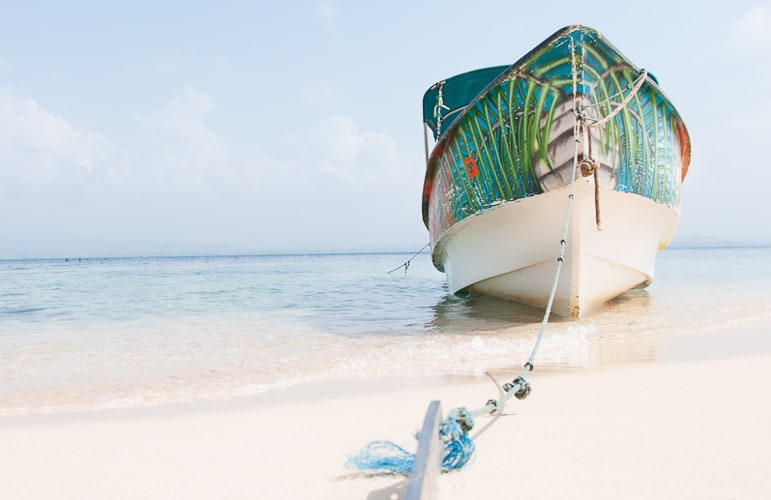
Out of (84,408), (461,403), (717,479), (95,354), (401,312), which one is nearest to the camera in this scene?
(717,479)

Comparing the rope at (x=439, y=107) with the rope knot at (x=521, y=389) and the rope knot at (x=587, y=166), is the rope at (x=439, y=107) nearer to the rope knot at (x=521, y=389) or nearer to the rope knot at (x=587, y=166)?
the rope knot at (x=587, y=166)

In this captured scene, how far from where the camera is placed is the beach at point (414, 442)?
1.56 meters

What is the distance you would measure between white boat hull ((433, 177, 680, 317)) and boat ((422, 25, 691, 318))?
0.01 meters

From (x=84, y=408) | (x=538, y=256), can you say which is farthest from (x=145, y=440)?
(x=538, y=256)

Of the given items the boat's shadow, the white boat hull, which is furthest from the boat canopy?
the boat's shadow

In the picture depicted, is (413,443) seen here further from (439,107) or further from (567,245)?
(439,107)

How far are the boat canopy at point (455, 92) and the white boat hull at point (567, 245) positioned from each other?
2.33 meters

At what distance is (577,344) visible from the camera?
432 cm

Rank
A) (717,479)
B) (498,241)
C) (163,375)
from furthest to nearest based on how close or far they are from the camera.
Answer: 1. (498,241)
2. (163,375)
3. (717,479)

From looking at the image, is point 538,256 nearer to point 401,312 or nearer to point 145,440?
point 401,312

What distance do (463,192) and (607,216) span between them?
63.8 inches

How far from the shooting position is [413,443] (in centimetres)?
198

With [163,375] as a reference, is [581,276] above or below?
above

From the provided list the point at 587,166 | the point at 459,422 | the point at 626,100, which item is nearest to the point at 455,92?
the point at 626,100
